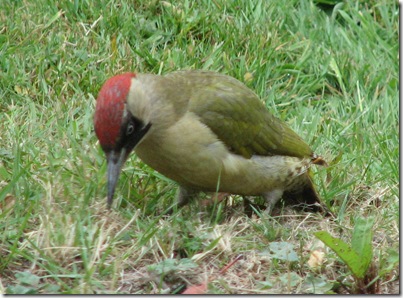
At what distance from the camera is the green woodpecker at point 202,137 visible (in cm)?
471

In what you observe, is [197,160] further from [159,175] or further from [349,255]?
[349,255]

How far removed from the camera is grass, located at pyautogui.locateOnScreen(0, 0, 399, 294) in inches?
179

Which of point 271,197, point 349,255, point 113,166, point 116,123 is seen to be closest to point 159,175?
point 271,197

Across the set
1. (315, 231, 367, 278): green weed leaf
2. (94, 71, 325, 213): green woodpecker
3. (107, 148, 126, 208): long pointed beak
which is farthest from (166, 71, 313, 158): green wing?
(315, 231, 367, 278): green weed leaf

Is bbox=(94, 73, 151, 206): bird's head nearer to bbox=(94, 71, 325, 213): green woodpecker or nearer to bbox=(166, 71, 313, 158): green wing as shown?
bbox=(94, 71, 325, 213): green woodpecker

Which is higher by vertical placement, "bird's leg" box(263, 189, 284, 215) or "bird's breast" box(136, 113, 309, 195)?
"bird's breast" box(136, 113, 309, 195)

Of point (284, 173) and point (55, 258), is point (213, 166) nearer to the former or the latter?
point (284, 173)

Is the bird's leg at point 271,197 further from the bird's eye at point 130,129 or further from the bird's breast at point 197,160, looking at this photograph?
the bird's eye at point 130,129

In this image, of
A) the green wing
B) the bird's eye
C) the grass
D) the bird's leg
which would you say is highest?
the bird's eye

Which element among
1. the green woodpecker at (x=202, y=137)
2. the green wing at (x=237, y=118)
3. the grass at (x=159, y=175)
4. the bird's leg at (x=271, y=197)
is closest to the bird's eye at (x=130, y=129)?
the green woodpecker at (x=202, y=137)

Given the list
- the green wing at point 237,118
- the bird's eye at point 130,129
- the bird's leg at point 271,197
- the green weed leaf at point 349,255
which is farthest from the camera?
the bird's leg at point 271,197

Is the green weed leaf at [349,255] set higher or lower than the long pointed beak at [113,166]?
lower

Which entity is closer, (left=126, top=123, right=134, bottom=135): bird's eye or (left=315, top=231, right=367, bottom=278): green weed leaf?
(left=315, top=231, right=367, bottom=278): green weed leaf

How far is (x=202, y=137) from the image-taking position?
16.9 ft
